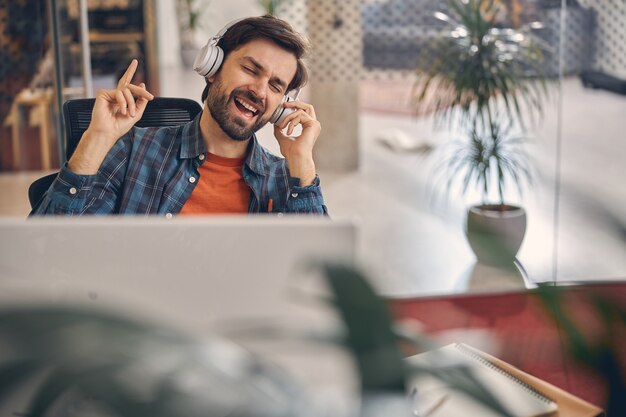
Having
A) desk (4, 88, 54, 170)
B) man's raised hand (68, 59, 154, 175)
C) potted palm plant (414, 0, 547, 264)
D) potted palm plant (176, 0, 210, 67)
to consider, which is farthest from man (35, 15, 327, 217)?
desk (4, 88, 54, 170)

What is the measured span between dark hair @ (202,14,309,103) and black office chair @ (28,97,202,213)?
21 cm


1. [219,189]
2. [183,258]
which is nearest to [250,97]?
[219,189]

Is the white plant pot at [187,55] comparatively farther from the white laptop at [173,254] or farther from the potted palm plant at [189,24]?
the white laptop at [173,254]

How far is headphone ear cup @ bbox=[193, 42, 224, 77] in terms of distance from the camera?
211cm

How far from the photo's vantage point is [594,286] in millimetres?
567

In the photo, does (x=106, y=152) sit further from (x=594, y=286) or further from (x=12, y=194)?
(x=12, y=194)

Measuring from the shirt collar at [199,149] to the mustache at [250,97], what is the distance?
0.08 meters

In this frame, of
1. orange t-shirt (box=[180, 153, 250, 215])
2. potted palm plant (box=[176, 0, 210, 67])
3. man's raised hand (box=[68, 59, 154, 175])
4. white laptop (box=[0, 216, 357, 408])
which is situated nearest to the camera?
white laptop (box=[0, 216, 357, 408])

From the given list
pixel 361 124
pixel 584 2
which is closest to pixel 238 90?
pixel 361 124

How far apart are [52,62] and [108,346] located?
3726 millimetres

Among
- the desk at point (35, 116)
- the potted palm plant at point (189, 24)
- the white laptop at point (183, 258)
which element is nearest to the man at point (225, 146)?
the white laptop at point (183, 258)

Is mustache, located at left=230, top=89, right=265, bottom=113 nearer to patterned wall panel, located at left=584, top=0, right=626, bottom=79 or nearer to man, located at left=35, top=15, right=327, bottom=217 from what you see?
man, located at left=35, top=15, right=327, bottom=217

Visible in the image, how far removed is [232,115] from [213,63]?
152 mm

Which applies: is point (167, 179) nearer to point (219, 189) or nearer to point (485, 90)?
point (219, 189)
